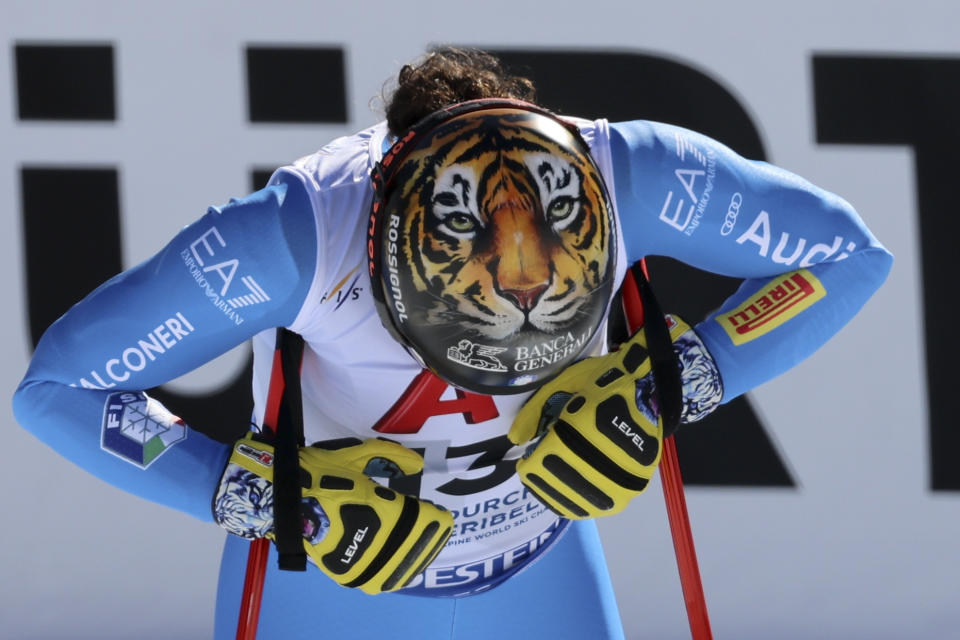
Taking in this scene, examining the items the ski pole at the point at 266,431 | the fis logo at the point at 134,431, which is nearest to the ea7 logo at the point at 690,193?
the ski pole at the point at 266,431

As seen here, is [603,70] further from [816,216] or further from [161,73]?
[816,216]

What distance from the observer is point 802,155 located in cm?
327

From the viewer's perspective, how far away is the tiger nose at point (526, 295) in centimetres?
162

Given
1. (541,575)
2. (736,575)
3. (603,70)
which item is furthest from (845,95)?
(541,575)

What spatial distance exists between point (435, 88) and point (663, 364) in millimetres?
489

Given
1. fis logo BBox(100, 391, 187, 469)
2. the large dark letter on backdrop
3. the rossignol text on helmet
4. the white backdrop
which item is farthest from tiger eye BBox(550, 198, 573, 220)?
the large dark letter on backdrop

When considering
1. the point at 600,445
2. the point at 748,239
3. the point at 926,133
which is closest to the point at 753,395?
the point at 926,133

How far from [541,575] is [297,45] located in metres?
1.63

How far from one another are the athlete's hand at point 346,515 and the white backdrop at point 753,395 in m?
1.48

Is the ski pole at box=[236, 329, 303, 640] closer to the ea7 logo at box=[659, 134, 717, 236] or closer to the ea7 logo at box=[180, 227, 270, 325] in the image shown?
the ea7 logo at box=[180, 227, 270, 325]

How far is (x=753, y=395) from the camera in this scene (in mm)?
3268

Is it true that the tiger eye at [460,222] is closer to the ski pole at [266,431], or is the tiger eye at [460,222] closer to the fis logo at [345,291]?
the fis logo at [345,291]

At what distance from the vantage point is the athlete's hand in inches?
66.9

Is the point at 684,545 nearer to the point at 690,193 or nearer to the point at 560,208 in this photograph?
Result: the point at 690,193
